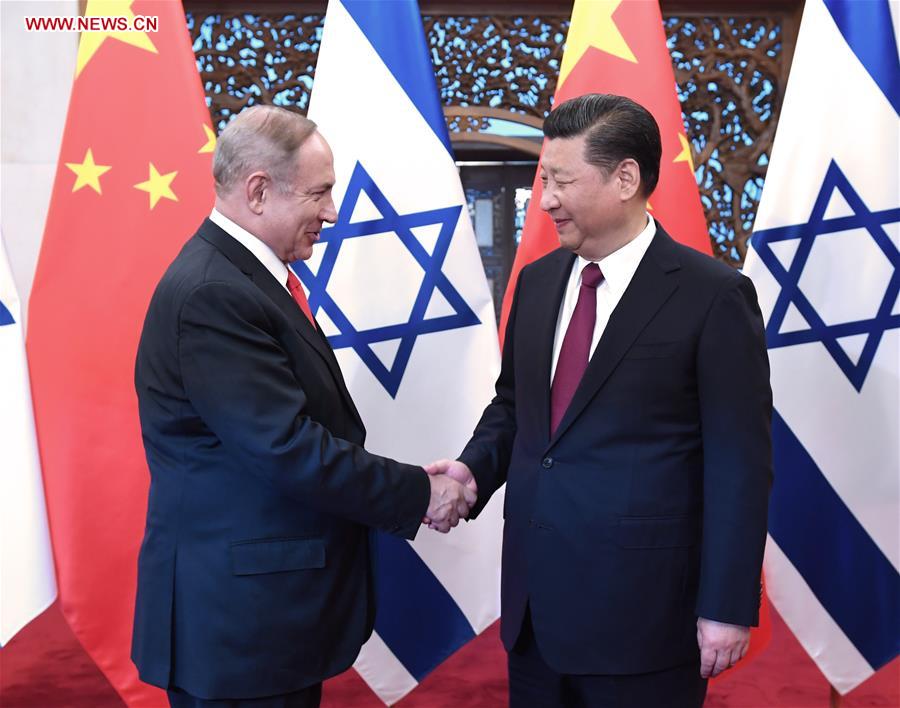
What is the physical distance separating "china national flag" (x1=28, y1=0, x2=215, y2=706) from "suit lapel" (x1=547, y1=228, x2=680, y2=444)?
1.34 meters

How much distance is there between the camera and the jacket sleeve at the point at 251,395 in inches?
55.0

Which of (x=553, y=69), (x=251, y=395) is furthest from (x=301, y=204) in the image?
(x=553, y=69)

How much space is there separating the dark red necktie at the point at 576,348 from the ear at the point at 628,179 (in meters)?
0.14

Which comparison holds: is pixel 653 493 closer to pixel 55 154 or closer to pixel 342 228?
pixel 342 228

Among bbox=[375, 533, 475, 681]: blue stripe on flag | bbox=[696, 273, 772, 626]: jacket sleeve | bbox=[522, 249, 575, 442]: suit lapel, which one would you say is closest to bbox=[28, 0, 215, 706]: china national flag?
bbox=[375, 533, 475, 681]: blue stripe on flag

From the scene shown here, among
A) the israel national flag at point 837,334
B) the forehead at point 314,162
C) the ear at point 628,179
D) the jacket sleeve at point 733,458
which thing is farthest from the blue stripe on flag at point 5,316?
the israel national flag at point 837,334

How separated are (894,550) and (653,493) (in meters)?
1.20

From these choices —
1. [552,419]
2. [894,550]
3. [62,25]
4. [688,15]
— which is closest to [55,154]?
[62,25]

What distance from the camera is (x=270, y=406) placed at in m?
1.41

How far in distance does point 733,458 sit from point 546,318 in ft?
1.42

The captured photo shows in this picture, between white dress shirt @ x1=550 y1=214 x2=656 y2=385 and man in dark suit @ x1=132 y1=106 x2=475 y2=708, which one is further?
white dress shirt @ x1=550 y1=214 x2=656 y2=385

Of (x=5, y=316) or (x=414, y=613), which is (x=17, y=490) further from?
(x=414, y=613)

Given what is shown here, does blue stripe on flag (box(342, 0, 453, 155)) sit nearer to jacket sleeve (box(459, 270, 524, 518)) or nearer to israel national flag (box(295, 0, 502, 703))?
israel national flag (box(295, 0, 502, 703))

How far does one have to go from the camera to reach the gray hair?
151 centimetres
